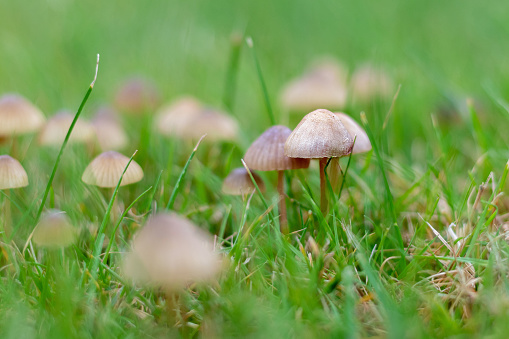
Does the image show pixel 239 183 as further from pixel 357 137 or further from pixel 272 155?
pixel 357 137

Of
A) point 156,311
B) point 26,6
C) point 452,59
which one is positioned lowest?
point 156,311

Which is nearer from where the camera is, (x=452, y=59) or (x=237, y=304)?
(x=237, y=304)

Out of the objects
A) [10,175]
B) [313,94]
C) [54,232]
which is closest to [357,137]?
[54,232]

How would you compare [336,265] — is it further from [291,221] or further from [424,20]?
[424,20]

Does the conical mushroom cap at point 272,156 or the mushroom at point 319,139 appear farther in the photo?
the conical mushroom cap at point 272,156

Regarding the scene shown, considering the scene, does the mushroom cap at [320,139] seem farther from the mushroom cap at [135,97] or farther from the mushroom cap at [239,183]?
the mushroom cap at [135,97]

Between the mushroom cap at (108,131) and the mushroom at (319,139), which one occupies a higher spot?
the mushroom at (319,139)

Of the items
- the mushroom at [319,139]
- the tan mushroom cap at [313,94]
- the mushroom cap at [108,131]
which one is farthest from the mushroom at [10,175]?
the tan mushroom cap at [313,94]

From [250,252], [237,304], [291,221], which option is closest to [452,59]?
[291,221]
